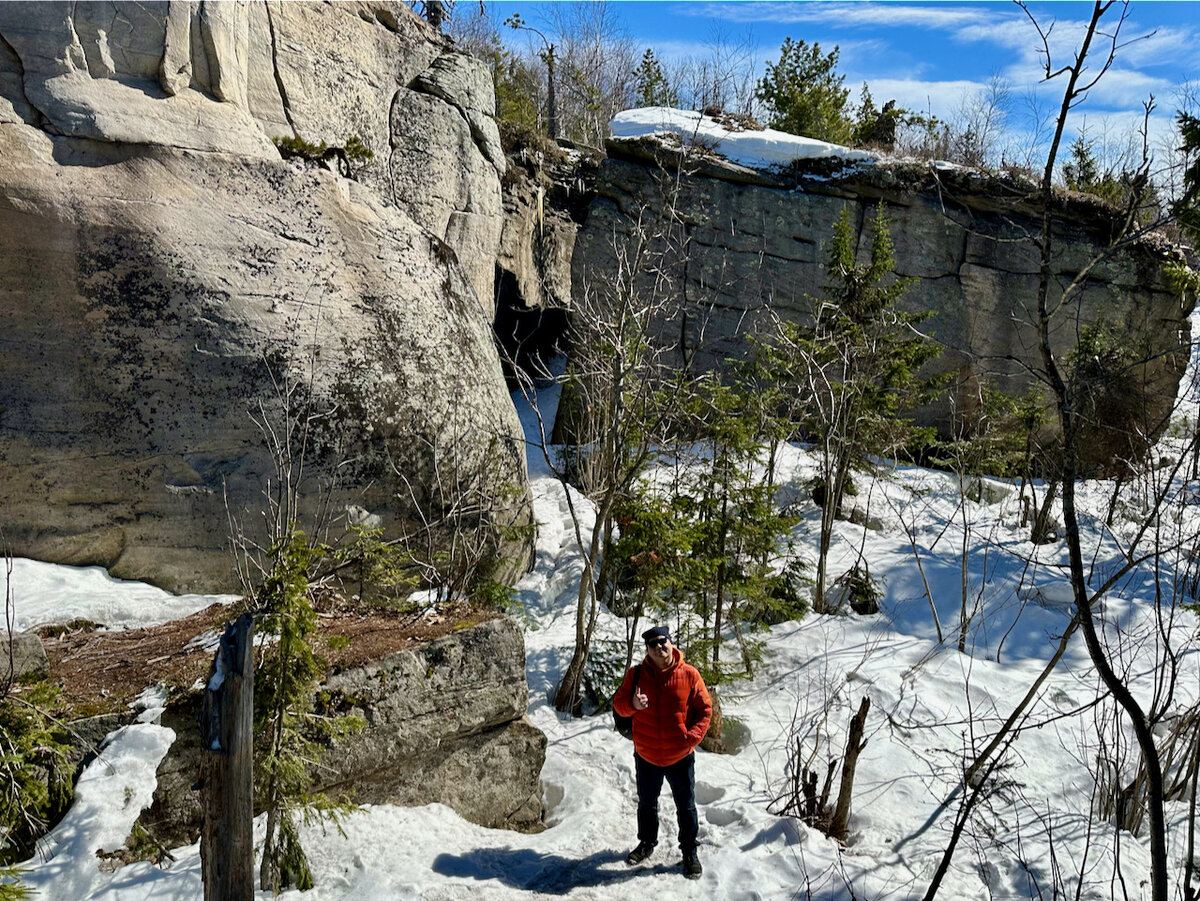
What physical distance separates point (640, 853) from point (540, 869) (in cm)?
67

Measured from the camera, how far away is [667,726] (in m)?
5.35

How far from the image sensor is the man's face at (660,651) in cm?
536

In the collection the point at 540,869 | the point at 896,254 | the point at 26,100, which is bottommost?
the point at 540,869

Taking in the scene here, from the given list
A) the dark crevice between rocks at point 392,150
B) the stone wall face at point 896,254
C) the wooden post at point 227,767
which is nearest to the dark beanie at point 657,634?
the wooden post at point 227,767

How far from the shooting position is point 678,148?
49.9 feet

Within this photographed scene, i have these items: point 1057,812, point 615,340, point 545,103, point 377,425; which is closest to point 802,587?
point 1057,812

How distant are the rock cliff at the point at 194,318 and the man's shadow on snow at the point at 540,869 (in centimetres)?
288

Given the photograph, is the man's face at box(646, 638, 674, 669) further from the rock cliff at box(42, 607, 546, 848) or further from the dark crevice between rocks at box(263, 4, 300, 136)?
the dark crevice between rocks at box(263, 4, 300, 136)

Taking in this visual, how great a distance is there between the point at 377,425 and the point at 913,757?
598 centimetres

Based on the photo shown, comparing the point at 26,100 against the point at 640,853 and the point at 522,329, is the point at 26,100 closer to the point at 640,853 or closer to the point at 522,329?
the point at 640,853

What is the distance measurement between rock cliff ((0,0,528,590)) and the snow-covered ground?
0.94m

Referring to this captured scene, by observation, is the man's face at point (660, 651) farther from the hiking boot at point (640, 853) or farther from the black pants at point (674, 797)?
the hiking boot at point (640, 853)

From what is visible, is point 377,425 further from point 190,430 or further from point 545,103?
point 545,103

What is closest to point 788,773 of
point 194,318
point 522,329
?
point 194,318
